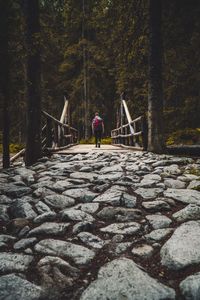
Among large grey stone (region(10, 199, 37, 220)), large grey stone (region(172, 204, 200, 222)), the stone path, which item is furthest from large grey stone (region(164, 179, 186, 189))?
large grey stone (region(10, 199, 37, 220))

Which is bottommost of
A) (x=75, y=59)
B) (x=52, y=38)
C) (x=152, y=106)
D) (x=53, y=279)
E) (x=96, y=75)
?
(x=53, y=279)

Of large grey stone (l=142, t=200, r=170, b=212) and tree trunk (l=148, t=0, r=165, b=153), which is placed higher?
tree trunk (l=148, t=0, r=165, b=153)

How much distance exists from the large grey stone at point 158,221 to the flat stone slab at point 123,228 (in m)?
0.15

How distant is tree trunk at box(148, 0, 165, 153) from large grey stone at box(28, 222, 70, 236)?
5216 millimetres

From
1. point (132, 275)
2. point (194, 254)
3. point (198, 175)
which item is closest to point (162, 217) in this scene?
point (194, 254)

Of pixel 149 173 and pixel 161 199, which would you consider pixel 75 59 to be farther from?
pixel 161 199

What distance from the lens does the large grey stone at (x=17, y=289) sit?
1733 millimetres

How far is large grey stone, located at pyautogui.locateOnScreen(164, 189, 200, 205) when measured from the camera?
10.8ft

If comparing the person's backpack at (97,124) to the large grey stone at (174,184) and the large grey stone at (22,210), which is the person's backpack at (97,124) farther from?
the large grey stone at (22,210)

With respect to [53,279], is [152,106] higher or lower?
higher

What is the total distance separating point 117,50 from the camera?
9.14m

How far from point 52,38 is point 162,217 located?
470 cm

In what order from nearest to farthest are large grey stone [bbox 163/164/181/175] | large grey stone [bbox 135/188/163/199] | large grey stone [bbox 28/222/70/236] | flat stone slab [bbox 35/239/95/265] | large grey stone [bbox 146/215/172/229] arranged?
1. flat stone slab [bbox 35/239/95/265]
2. large grey stone [bbox 28/222/70/236]
3. large grey stone [bbox 146/215/172/229]
4. large grey stone [bbox 135/188/163/199]
5. large grey stone [bbox 163/164/181/175]

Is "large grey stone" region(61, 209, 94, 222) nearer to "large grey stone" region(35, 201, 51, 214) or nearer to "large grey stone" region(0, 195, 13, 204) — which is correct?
"large grey stone" region(35, 201, 51, 214)
